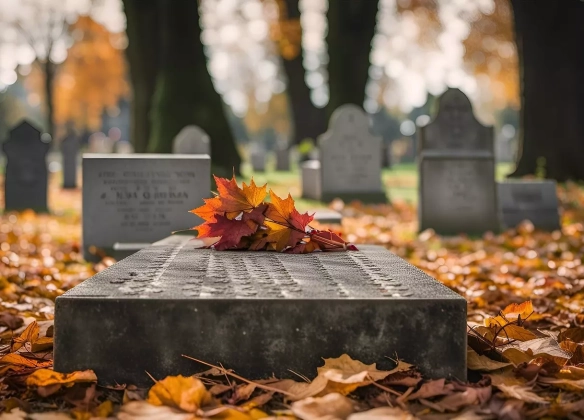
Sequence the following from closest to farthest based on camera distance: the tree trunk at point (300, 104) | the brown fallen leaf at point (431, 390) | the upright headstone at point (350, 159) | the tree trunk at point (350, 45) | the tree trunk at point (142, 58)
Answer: the brown fallen leaf at point (431, 390) < the upright headstone at point (350, 159) < the tree trunk at point (142, 58) < the tree trunk at point (350, 45) < the tree trunk at point (300, 104)

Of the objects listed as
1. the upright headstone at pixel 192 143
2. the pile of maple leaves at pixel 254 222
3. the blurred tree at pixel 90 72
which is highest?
the blurred tree at pixel 90 72

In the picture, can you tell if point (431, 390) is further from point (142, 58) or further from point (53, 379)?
point (142, 58)

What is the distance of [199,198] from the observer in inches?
291

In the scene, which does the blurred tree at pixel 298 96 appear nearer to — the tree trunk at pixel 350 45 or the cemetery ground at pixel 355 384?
the tree trunk at pixel 350 45

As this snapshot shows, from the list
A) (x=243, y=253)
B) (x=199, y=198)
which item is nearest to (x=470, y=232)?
(x=199, y=198)

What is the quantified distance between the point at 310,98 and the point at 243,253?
25686 mm

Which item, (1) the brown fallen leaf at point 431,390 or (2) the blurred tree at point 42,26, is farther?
(2) the blurred tree at point 42,26

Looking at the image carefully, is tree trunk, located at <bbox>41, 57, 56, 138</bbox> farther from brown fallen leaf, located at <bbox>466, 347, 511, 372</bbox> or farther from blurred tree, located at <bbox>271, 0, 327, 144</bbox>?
brown fallen leaf, located at <bbox>466, 347, 511, 372</bbox>

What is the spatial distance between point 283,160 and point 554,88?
15482 millimetres

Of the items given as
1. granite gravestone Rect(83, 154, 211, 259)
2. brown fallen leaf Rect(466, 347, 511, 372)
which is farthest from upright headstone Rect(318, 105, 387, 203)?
brown fallen leaf Rect(466, 347, 511, 372)

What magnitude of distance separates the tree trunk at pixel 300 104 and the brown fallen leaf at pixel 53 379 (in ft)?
85.8

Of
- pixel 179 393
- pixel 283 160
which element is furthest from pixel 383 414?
pixel 283 160

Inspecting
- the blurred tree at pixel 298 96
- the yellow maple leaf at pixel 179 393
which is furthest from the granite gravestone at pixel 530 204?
the blurred tree at pixel 298 96

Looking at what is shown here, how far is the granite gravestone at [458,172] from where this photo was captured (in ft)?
34.8
